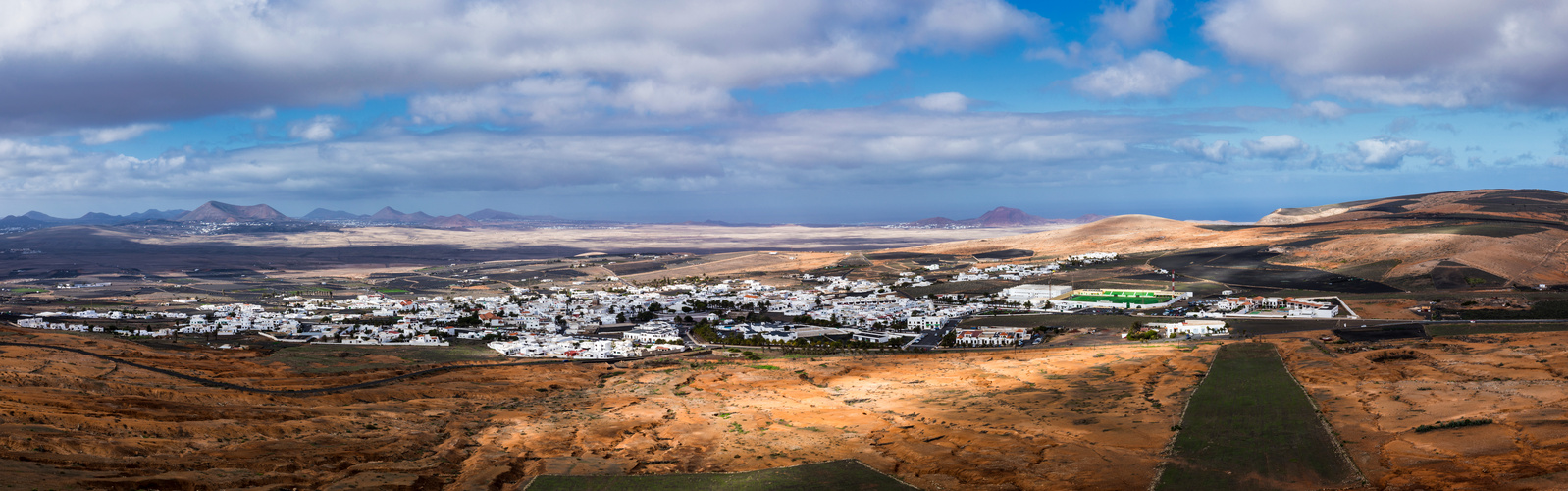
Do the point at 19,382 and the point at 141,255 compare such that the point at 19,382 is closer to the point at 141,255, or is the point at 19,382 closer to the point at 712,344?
the point at 712,344

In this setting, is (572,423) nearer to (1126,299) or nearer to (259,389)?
(259,389)

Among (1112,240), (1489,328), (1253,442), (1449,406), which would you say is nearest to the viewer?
(1253,442)

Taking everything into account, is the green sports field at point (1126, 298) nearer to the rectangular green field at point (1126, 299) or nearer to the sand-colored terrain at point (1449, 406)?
the rectangular green field at point (1126, 299)

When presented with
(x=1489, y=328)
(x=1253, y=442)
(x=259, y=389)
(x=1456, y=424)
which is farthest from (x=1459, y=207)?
(x=259, y=389)

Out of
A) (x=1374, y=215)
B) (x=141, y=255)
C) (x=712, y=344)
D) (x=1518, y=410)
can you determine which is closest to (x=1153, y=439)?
(x=1518, y=410)

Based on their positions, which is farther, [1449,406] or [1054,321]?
[1054,321]

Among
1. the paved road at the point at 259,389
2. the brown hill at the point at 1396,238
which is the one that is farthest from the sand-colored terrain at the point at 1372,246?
the paved road at the point at 259,389
